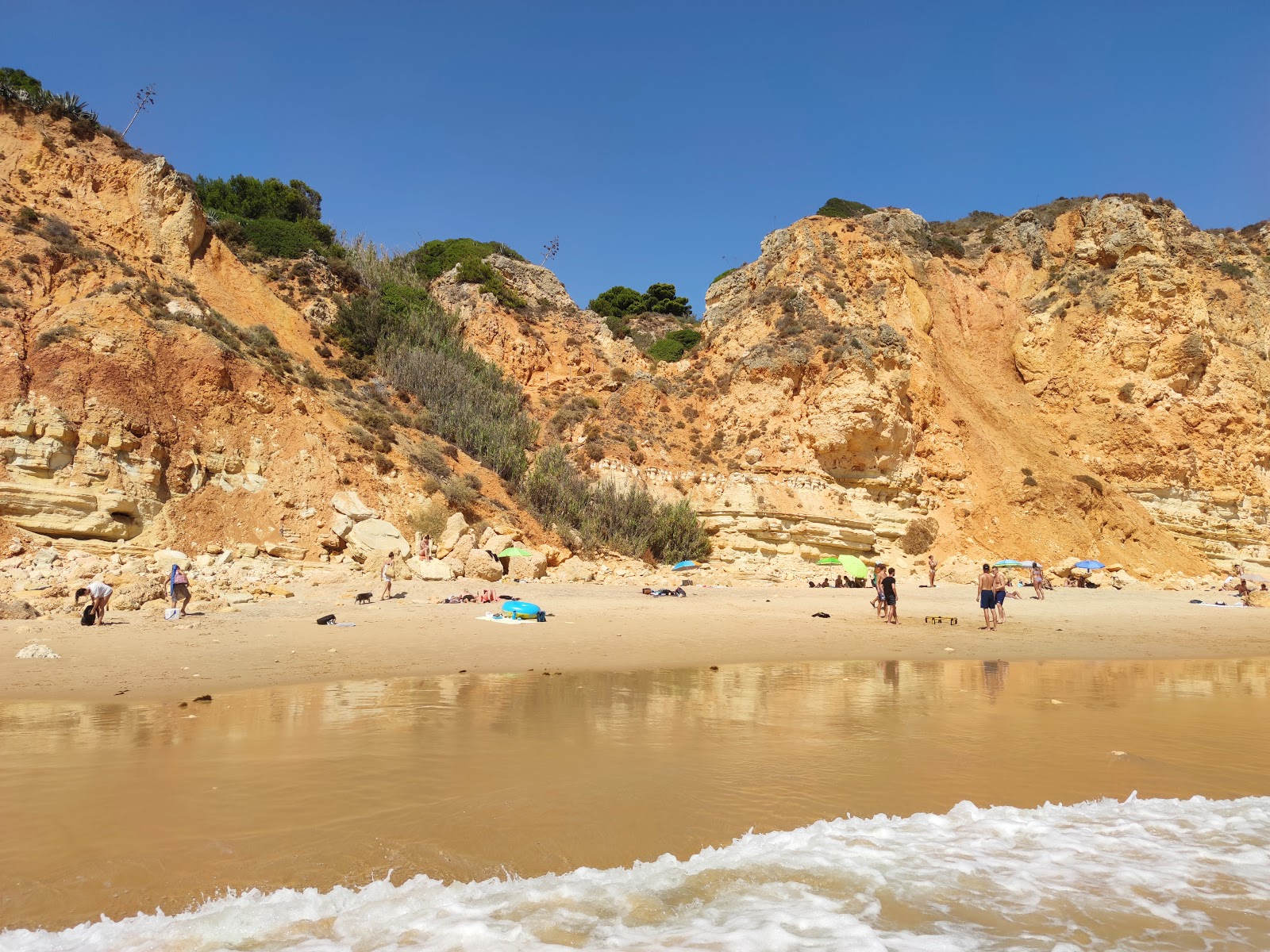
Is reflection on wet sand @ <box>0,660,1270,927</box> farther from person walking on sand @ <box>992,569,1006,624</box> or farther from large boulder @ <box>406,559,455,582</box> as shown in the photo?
large boulder @ <box>406,559,455,582</box>

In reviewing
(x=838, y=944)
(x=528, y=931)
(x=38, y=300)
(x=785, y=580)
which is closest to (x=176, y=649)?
(x=528, y=931)

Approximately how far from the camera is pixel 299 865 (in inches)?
140

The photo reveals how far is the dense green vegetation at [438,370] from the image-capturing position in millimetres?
24656

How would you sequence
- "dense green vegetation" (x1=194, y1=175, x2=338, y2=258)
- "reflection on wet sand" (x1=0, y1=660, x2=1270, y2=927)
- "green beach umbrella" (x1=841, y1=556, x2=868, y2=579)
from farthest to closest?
"dense green vegetation" (x1=194, y1=175, x2=338, y2=258) → "green beach umbrella" (x1=841, y1=556, x2=868, y2=579) → "reflection on wet sand" (x1=0, y1=660, x2=1270, y2=927)

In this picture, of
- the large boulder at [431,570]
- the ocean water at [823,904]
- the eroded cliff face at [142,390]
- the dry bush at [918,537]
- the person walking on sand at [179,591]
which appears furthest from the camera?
the dry bush at [918,537]

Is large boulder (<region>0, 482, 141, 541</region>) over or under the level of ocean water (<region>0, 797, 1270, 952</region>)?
over

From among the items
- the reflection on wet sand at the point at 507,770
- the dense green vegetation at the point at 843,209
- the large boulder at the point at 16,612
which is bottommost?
the reflection on wet sand at the point at 507,770

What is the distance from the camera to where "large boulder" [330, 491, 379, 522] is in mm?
17469

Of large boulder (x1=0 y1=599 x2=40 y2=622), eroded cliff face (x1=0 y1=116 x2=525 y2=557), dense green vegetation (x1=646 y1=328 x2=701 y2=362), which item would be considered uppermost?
dense green vegetation (x1=646 y1=328 x2=701 y2=362)

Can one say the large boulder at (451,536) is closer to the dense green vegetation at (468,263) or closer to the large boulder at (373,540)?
the large boulder at (373,540)

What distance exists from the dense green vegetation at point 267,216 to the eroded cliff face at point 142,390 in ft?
14.4

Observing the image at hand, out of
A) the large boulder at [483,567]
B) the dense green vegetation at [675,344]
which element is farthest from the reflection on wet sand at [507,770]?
the dense green vegetation at [675,344]

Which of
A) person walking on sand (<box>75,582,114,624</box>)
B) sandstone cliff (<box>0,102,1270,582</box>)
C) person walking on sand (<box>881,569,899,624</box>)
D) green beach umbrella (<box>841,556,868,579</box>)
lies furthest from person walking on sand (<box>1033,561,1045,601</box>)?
person walking on sand (<box>75,582,114,624</box>)

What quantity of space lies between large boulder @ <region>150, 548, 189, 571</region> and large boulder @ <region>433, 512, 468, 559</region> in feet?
16.4
